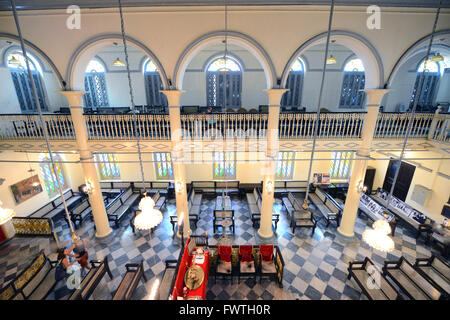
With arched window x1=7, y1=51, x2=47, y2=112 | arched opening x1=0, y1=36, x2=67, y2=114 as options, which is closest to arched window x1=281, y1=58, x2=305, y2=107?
arched opening x1=0, y1=36, x2=67, y2=114

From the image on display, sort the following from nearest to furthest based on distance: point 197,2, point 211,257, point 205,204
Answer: point 197,2, point 211,257, point 205,204

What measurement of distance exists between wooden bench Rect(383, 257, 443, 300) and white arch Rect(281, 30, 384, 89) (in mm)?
6013

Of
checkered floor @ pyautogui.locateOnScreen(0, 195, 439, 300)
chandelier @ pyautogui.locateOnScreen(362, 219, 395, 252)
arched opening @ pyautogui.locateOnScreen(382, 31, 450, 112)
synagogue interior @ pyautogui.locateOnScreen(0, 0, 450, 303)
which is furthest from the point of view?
arched opening @ pyautogui.locateOnScreen(382, 31, 450, 112)

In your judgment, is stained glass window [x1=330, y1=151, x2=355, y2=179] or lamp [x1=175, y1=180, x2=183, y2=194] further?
stained glass window [x1=330, y1=151, x2=355, y2=179]

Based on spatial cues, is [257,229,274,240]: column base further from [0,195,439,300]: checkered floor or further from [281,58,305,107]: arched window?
[281,58,305,107]: arched window

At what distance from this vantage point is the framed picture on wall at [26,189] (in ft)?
29.5

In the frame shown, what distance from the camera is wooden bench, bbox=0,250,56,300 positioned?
5.39 meters

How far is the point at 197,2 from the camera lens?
6105 millimetres

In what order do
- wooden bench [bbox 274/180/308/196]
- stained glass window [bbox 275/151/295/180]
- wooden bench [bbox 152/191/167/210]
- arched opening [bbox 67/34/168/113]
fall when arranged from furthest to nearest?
stained glass window [bbox 275/151/295/180], wooden bench [bbox 274/180/308/196], arched opening [bbox 67/34/168/113], wooden bench [bbox 152/191/167/210]

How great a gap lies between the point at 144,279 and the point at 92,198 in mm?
3822

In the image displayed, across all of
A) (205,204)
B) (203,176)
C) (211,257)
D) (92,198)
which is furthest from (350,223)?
(92,198)

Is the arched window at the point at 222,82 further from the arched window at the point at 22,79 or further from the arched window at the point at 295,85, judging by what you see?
the arched window at the point at 22,79
